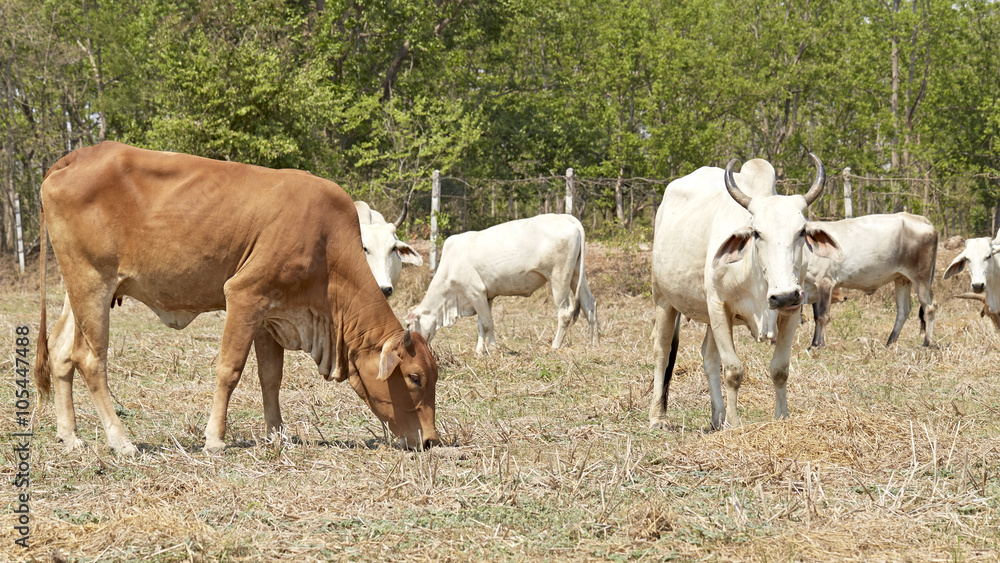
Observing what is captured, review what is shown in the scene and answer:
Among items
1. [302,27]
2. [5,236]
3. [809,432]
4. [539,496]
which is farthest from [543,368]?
[5,236]

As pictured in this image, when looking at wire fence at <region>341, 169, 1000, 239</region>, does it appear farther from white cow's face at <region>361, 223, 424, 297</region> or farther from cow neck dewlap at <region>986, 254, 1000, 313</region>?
white cow's face at <region>361, 223, 424, 297</region>

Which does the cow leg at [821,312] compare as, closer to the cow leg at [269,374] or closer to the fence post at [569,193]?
the fence post at [569,193]

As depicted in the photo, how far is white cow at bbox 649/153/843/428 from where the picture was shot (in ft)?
18.4

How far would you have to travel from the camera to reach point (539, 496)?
439 centimetres

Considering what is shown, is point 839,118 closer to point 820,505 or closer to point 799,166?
point 799,166

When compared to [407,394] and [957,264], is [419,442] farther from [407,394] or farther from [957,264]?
[957,264]

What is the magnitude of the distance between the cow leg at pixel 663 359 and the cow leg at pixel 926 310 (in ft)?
19.8

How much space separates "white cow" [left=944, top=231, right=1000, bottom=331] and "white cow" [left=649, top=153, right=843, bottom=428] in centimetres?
645

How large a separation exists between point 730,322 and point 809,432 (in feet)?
3.31

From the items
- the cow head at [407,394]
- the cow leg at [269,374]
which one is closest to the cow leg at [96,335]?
the cow leg at [269,374]

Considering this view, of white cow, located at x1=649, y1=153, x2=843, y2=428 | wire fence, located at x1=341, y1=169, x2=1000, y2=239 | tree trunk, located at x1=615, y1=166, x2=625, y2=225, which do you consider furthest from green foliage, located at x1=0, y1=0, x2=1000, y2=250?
white cow, located at x1=649, y1=153, x2=843, y2=428

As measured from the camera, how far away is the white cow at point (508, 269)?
12.9 meters

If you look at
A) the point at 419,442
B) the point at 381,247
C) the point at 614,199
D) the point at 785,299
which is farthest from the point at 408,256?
the point at 614,199

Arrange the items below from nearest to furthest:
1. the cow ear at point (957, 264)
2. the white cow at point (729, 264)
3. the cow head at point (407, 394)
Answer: the white cow at point (729, 264) < the cow head at point (407, 394) < the cow ear at point (957, 264)
